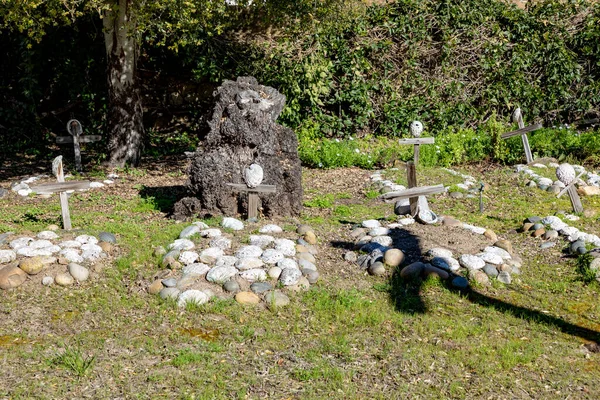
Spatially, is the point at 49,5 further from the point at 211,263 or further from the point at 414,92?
the point at 414,92

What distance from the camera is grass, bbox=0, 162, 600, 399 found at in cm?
459

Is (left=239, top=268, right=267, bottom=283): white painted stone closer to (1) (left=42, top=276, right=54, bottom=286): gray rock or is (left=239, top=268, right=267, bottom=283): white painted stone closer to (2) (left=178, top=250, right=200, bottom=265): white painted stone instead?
(2) (left=178, top=250, right=200, bottom=265): white painted stone

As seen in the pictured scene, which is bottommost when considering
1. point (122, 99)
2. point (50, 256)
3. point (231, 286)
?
point (231, 286)

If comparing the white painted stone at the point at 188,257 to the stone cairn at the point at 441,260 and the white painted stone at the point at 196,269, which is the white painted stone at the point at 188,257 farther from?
the stone cairn at the point at 441,260

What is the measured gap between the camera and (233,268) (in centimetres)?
629

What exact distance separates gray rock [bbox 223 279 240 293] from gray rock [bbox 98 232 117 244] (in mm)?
1593

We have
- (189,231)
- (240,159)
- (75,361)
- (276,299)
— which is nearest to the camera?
(75,361)

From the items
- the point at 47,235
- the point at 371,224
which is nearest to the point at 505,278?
the point at 371,224

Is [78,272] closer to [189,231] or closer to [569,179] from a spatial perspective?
[189,231]

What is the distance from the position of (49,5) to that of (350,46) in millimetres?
6107

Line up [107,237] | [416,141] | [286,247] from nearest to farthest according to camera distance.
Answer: [286,247], [107,237], [416,141]

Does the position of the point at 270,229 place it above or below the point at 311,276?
above

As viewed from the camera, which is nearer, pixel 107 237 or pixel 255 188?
pixel 107 237

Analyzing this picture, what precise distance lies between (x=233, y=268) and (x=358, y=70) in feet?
25.0
